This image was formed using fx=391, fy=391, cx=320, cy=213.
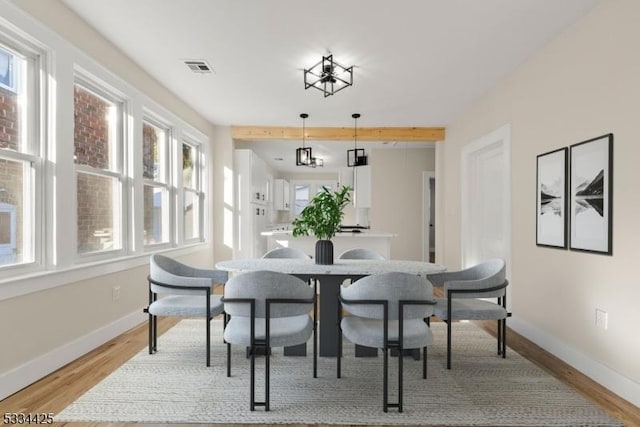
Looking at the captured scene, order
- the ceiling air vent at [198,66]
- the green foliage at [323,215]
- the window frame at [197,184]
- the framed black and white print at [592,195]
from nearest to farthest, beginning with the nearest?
1. the framed black and white print at [592,195]
2. the green foliage at [323,215]
3. the ceiling air vent at [198,66]
4. the window frame at [197,184]

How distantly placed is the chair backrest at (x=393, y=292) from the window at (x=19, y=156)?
222cm

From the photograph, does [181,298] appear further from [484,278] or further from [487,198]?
[487,198]

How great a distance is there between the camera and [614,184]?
8.30 ft

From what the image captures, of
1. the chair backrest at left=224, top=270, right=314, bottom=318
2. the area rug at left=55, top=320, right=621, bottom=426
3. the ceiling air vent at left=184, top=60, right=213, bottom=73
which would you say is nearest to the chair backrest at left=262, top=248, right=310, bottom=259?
the area rug at left=55, top=320, right=621, bottom=426

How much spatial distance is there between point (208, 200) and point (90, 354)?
11.0ft

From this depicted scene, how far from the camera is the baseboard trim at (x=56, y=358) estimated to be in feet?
7.68

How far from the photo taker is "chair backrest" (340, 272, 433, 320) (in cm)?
208

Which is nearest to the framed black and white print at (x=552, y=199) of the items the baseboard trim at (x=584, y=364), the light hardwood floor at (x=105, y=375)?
the baseboard trim at (x=584, y=364)

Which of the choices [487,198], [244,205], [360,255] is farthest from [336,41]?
[244,205]

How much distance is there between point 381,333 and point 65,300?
2303mm

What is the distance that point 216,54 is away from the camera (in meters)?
3.61

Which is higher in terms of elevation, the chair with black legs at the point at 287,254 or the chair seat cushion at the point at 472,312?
the chair with black legs at the point at 287,254

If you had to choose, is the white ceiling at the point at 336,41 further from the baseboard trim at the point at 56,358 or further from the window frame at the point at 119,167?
the baseboard trim at the point at 56,358

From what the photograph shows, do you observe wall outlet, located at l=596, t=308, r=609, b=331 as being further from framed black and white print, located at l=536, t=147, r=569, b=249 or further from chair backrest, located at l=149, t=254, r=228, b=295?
chair backrest, located at l=149, t=254, r=228, b=295
